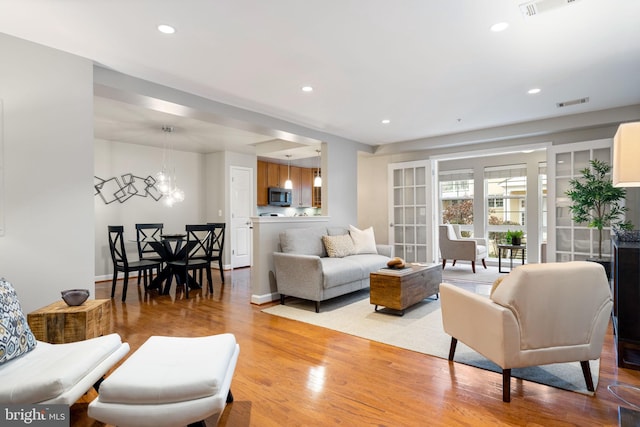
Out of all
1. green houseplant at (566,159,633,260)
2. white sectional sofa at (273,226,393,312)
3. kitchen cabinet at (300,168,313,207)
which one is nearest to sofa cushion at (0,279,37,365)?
white sectional sofa at (273,226,393,312)

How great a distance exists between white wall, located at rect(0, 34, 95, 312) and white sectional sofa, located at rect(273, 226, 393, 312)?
2027 mm

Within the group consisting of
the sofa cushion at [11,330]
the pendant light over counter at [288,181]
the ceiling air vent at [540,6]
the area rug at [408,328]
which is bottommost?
the area rug at [408,328]

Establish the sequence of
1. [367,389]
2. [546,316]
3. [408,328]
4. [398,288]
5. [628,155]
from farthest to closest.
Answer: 1. [398,288]
2. [408,328]
3. [367,389]
4. [546,316]
5. [628,155]

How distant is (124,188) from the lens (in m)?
6.27

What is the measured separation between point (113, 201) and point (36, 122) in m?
3.83

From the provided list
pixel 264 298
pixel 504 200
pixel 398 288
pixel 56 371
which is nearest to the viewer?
pixel 56 371

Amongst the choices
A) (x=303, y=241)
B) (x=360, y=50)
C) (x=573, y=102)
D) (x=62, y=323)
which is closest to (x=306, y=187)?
(x=303, y=241)

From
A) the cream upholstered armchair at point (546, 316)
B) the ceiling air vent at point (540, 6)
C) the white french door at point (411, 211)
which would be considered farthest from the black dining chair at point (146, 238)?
the ceiling air vent at point (540, 6)

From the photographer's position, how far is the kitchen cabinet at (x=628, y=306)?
2510 millimetres

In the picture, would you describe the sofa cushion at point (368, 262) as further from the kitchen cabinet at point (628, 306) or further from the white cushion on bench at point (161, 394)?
the white cushion on bench at point (161, 394)

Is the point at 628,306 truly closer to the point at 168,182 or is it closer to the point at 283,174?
the point at 168,182

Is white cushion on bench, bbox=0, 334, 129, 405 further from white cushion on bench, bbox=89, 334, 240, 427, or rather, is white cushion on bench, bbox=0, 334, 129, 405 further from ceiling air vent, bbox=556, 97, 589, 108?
ceiling air vent, bbox=556, 97, 589, 108

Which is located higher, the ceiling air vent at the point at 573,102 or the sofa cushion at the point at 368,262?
the ceiling air vent at the point at 573,102

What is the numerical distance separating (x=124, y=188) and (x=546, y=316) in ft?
21.6
